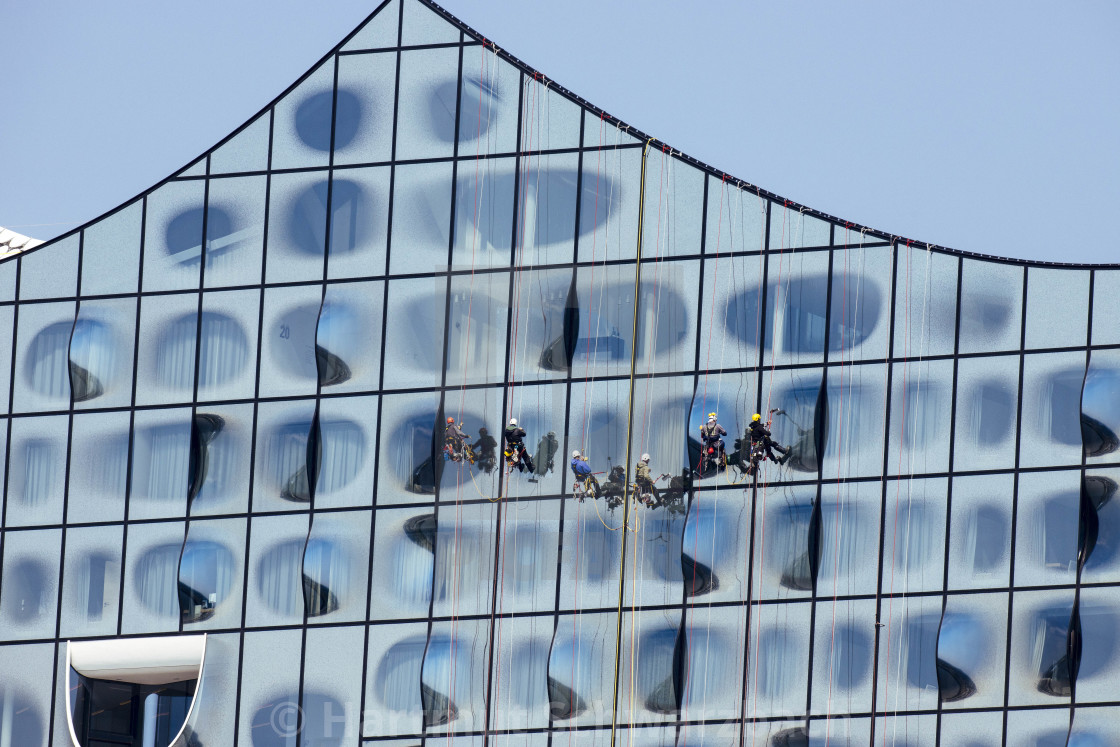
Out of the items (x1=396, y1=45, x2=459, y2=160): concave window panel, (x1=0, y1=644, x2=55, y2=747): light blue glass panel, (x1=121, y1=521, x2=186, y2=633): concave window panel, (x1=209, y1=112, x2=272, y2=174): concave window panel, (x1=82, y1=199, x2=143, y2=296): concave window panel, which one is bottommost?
(x1=0, y1=644, x2=55, y2=747): light blue glass panel

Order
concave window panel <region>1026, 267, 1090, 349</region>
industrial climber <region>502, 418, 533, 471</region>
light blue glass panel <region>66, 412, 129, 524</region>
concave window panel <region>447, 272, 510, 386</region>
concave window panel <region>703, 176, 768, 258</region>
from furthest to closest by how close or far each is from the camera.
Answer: light blue glass panel <region>66, 412, 129, 524</region> < concave window panel <region>447, 272, 510, 386</region> < concave window panel <region>703, 176, 768, 258</region> < industrial climber <region>502, 418, 533, 471</region> < concave window panel <region>1026, 267, 1090, 349</region>

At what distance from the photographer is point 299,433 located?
39219mm

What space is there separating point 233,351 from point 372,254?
2.95m

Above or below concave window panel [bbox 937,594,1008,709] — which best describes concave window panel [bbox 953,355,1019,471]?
above

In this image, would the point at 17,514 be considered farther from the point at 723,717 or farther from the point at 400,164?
the point at 723,717

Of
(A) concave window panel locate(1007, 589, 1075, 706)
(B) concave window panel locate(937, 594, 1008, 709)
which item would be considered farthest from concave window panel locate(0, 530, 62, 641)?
(A) concave window panel locate(1007, 589, 1075, 706)

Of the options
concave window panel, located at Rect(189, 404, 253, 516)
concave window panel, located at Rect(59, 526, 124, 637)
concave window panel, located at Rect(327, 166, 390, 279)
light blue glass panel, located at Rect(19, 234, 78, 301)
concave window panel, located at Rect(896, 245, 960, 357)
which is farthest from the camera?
light blue glass panel, located at Rect(19, 234, 78, 301)

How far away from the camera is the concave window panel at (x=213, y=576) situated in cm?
3909

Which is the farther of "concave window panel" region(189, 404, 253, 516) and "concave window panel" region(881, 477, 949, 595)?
"concave window panel" region(189, 404, 253, 516)

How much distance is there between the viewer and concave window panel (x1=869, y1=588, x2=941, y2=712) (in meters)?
36.6

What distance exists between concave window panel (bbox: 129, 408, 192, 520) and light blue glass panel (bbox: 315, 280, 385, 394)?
2674 millimetres

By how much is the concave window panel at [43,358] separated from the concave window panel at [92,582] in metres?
2.46

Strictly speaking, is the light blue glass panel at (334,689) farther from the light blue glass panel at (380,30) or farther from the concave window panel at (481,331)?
the light blue glass panel at (380,30)

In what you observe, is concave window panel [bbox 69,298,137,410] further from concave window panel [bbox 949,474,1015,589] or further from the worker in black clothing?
concave window panel [bbox 949,474,1015,589]
